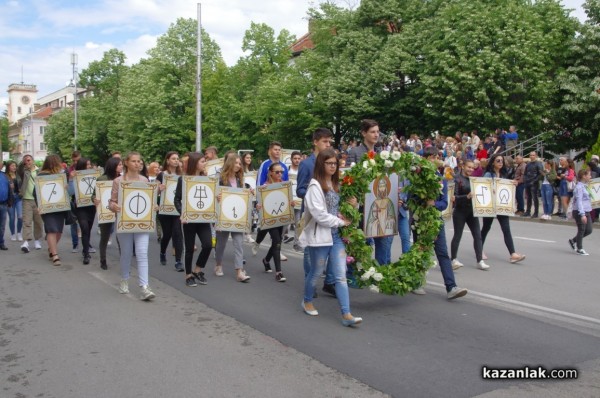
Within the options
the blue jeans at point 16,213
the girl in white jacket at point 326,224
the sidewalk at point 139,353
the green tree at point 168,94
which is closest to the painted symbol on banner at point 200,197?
the sidewalk at point 139,353

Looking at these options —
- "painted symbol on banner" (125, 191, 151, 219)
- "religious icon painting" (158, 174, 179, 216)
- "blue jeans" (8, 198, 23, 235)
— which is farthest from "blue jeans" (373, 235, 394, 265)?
"blue jeans" (8, 198, 23, 235)

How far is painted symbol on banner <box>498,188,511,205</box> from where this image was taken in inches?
411

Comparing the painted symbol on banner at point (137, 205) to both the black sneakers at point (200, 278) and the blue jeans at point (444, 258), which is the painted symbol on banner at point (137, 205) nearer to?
the black sneakers at point (200, 278)

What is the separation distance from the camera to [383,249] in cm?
780

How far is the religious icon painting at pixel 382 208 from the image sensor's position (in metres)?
7.45

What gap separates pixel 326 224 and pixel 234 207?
3.12 metres

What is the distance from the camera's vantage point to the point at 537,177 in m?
19.1

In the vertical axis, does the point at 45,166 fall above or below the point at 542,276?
above

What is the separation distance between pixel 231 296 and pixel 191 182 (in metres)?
1.94

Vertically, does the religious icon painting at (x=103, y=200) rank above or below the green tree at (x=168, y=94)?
below

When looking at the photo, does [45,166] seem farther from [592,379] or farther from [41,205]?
[592,379]

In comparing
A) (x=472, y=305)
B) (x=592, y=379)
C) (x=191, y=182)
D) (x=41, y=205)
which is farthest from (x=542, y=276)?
(x=41, y=205)

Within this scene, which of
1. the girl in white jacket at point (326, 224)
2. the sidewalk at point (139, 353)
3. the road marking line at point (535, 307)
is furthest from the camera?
the road marking line at point (535, 307)

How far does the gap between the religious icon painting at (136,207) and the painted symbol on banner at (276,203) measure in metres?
1.90
